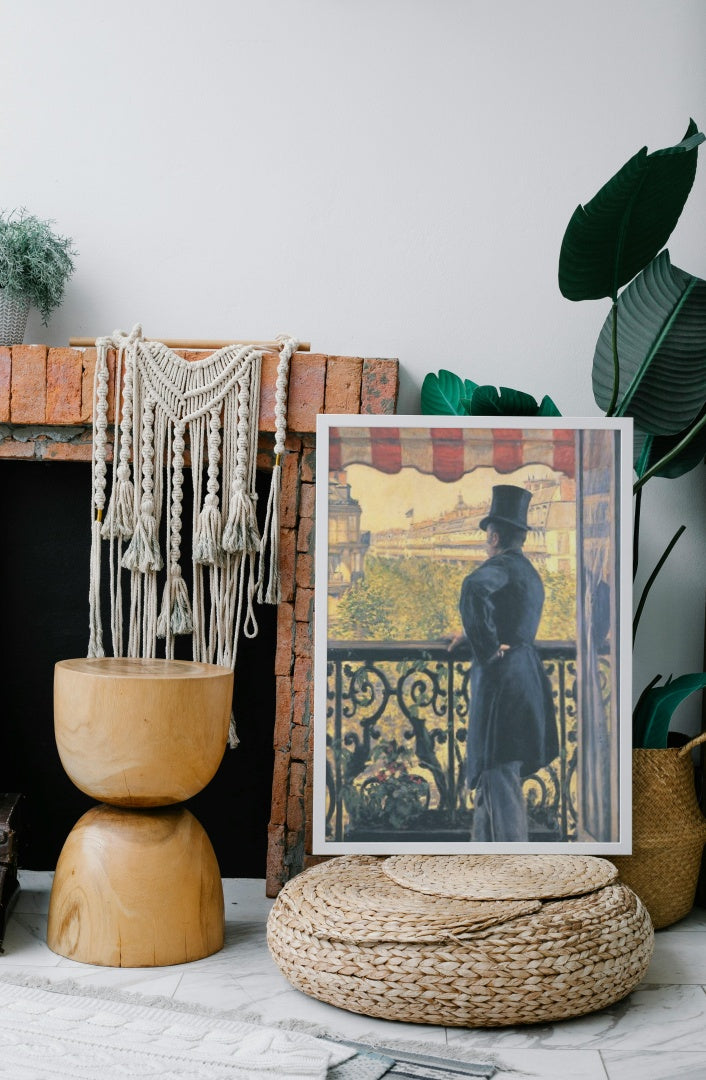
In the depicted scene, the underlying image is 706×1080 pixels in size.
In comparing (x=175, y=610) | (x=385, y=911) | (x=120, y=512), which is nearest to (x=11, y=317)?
(x=120, y=512)

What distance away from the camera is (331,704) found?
6.48 ft

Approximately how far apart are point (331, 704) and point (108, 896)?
1.82 feet

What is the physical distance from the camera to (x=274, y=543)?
222 centimetres

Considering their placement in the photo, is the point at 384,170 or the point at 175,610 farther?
the point at 384,170

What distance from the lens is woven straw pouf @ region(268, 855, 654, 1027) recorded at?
5.17 feet

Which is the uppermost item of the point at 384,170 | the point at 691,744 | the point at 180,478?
the point at 384,170

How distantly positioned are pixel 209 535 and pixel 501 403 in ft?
2.35

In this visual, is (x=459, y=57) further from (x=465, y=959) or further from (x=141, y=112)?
(x=465, y=959)

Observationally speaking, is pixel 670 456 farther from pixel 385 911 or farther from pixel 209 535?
pixel 385 911

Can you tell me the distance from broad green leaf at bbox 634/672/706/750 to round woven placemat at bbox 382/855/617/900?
1.19 feet

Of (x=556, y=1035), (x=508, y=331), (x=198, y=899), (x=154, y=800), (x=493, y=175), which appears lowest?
(x=556, y=1035)

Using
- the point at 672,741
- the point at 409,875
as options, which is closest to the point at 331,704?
the point at 409,875

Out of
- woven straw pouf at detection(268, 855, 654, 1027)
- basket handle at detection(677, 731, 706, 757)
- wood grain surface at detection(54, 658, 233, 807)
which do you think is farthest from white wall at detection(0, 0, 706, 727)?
woven straw pouf at detection(268, 855, 654, 1027)

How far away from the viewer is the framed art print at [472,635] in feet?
6.42
